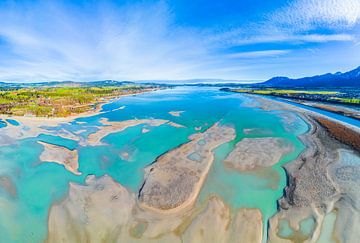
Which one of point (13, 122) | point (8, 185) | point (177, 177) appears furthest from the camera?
point (13, 122)

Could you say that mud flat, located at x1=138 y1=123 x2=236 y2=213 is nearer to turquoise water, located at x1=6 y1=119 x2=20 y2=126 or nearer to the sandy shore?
the sandy shore

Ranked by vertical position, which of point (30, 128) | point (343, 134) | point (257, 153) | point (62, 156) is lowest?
point (30, 128)

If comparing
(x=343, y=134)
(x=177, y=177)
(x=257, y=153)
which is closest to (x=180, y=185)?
(x=177, y=177)

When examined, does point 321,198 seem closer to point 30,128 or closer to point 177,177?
point 177,177

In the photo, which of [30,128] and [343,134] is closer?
Answer: [343,134]

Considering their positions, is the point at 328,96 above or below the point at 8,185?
above

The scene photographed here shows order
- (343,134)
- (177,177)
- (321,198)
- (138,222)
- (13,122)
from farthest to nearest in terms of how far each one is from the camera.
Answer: (13,122) → (343,134) → (177,177) → (321,198) → (138,222)

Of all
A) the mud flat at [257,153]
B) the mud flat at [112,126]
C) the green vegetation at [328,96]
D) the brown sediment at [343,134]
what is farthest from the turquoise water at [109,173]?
the green vegetation at [328,96]

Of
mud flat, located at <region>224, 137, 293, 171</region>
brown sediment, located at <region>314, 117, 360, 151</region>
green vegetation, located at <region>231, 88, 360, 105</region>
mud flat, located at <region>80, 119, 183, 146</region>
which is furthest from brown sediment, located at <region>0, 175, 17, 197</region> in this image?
green vegetation, located at <region>231, 88, 360, 105</region>
